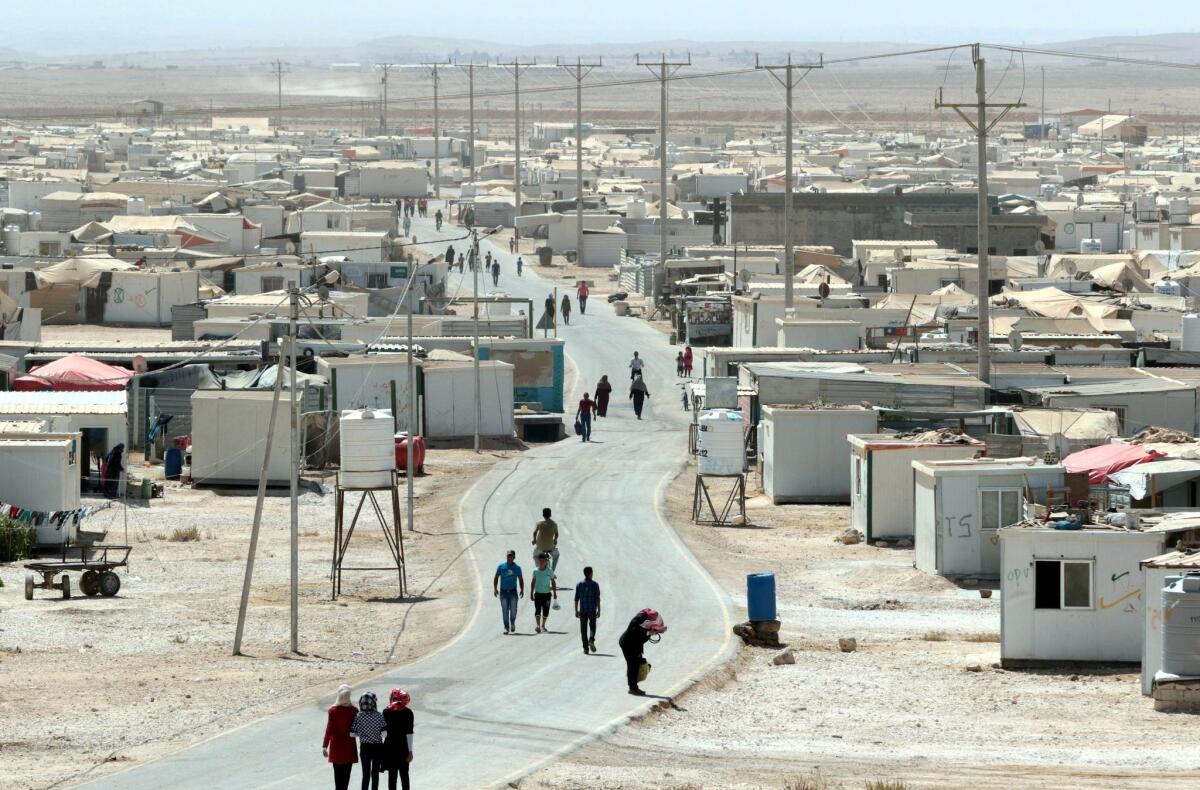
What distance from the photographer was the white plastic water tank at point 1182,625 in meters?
18.6

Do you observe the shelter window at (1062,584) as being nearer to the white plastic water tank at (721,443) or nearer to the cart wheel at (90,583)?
the white plastic water tank at (721,443)

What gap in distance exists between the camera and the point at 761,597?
22234 mm

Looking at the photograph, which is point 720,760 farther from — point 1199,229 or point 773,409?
point 1199,229

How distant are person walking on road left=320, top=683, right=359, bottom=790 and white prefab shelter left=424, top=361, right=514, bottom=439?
2470 centimetres

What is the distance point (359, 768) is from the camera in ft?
53.2

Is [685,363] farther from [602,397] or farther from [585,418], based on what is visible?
[585,418]

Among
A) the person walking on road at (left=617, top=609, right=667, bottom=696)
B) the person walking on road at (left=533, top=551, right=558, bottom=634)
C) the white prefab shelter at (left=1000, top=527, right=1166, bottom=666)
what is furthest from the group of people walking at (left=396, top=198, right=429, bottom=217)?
the person walking on road at (left=617, top=609, right=667, bottom=696)

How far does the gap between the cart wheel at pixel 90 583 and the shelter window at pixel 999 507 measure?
11.0 m

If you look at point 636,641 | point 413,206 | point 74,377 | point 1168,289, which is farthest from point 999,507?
point 413,206

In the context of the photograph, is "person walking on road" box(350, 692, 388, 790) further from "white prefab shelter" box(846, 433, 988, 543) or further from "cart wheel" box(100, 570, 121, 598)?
"white prefab shelter" box(846, 433, 988, 543)

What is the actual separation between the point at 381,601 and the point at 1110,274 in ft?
119

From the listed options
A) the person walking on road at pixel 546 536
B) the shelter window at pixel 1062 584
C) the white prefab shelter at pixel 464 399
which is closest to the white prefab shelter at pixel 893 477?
the person walking on road at pixel 546 536

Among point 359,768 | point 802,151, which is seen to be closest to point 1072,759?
point 359,768

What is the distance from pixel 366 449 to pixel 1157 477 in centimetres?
992
